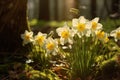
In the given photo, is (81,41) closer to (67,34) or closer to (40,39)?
(67,34)

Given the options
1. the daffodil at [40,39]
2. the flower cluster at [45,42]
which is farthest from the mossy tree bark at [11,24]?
the daffodil at [40,39]

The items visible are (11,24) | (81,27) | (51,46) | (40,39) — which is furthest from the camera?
(11,24)

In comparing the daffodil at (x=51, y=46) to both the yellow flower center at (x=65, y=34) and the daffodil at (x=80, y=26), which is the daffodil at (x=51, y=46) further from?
the daffodil at (x=80, y=26)

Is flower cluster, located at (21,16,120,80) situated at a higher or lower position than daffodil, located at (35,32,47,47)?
lower

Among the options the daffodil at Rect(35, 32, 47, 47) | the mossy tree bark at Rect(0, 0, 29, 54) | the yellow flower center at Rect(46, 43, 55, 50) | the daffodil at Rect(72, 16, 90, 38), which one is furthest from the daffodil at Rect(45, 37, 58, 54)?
the mossy tree bark at Rect(0, 0, 29, 54)

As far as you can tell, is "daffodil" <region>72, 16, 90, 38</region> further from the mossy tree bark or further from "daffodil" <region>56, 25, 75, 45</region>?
the mossy tree bark

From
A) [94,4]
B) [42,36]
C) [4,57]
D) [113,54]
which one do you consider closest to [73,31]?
[42,36]

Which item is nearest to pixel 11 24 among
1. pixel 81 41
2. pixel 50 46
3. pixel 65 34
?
pixel 50 46
